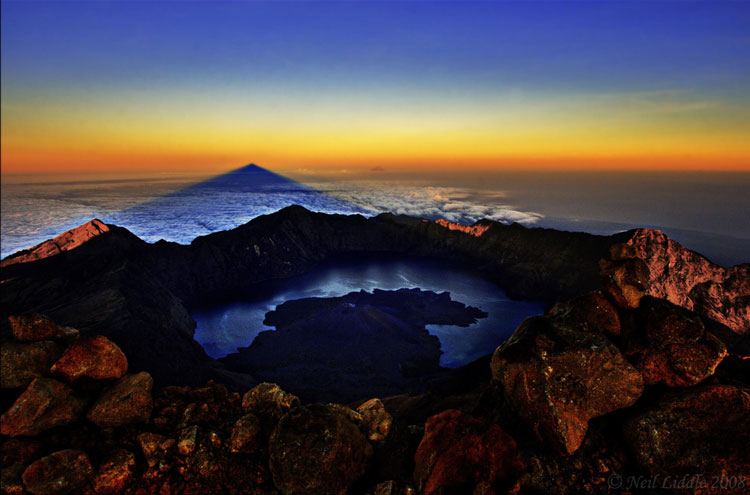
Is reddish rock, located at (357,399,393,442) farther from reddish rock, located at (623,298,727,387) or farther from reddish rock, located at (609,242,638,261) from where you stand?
reddish rock, located at (609,242,638,261)

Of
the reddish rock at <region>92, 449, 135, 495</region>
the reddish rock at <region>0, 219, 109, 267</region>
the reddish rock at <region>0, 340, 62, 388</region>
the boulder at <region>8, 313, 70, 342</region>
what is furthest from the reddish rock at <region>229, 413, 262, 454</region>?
the reddish rock at <region>0, 219, 109, 267</region>

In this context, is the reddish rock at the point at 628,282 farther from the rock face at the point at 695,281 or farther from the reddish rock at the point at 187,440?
the rock face at the point at 695,281

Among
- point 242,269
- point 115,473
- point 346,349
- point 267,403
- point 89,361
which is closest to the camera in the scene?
point 115,473

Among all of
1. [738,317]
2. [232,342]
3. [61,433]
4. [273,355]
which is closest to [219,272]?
[232,342]

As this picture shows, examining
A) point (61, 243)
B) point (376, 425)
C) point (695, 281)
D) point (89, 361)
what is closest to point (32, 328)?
point (89, 361)

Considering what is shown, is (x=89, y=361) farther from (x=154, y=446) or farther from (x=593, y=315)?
(x=593, y=315)

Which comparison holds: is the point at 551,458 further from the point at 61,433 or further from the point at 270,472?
the point at 61,433

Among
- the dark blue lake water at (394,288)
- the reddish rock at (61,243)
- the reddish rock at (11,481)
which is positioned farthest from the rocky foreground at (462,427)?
the reddish rock at (61,243)
